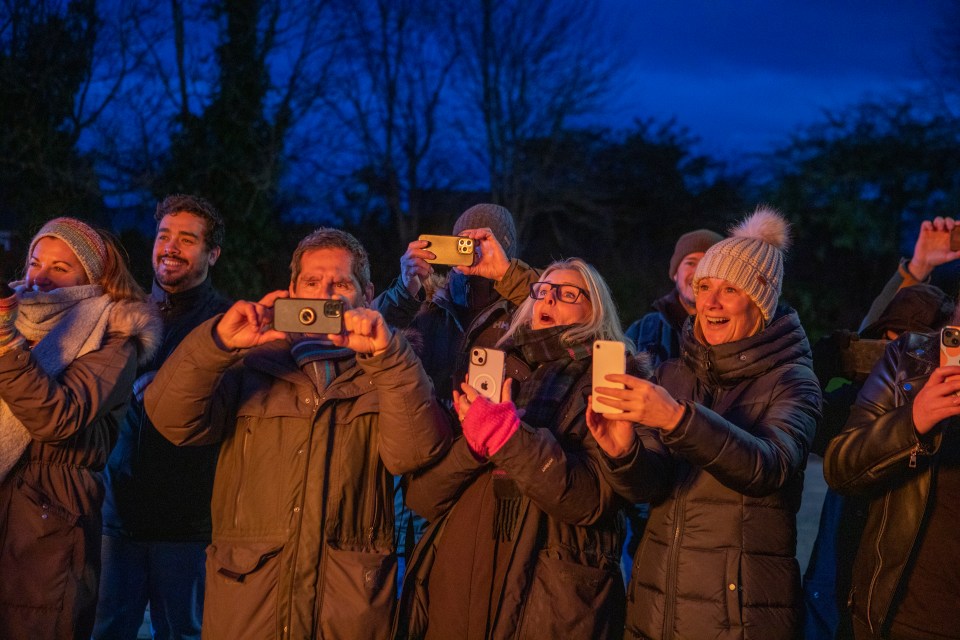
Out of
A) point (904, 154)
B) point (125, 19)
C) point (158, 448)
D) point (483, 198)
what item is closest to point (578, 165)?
point (483, 198)

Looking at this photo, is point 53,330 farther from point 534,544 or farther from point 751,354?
point 751,354

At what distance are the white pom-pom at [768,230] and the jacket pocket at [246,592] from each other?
201 cm

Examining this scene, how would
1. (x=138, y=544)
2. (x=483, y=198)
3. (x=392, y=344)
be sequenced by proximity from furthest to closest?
(x=483, y=198), (x=138, y=544), (x=392, y=344)

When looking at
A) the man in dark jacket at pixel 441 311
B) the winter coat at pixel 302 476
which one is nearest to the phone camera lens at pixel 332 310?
the winter coat at pixel 302 476

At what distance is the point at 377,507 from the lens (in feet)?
10.2

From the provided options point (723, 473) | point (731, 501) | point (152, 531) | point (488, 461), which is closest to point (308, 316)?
point (488, 461)

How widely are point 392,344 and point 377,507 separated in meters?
0.60

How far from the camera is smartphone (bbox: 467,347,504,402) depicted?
2.92 metres

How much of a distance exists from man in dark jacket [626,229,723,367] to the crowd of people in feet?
4.42

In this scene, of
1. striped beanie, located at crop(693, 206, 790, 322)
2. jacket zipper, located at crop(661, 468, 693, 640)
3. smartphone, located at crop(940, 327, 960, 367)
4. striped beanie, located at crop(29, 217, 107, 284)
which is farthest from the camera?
striped beanie, located at crop(29, 217, 107, 284)

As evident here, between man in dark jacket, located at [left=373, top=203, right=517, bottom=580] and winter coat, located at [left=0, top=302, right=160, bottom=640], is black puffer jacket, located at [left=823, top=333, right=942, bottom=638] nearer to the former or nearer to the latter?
man in dark jacket, located at [left=373, top=203, right=517, bottom=580]

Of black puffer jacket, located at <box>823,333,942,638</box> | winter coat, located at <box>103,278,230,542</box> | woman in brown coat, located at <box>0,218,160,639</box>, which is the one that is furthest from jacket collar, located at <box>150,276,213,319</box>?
black puffer jacket, located at <box>823,333,942,638</box>

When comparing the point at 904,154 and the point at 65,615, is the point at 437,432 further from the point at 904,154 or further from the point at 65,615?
the point at 904,154

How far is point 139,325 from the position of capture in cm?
352
